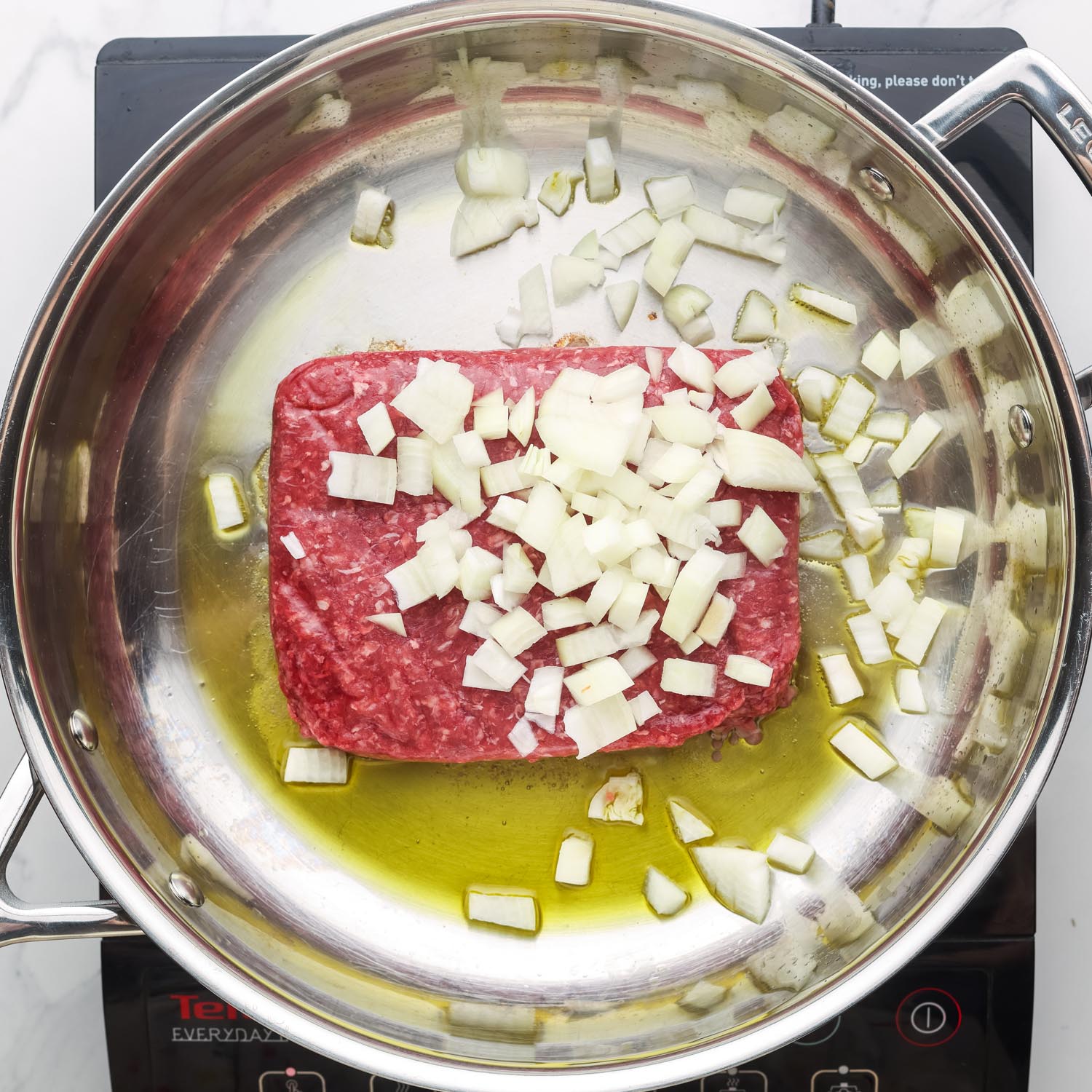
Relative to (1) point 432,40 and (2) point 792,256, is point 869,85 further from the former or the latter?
(1) point 432,40

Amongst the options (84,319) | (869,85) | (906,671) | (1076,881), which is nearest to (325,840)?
(84,319)

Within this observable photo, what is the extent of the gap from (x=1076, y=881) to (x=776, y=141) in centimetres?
155

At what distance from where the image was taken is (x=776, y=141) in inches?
65.7

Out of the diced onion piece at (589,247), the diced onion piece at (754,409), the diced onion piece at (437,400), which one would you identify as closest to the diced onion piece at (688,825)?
the diced onion piece at (754,409)

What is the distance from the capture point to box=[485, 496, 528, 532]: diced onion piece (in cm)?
151

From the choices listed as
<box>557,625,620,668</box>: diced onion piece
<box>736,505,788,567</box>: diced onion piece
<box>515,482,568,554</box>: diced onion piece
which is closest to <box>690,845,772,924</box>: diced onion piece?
<box>557,625,620,668</box>: diced onion piece

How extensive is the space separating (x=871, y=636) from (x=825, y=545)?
20 centimetres

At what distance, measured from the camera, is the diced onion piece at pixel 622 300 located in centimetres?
169

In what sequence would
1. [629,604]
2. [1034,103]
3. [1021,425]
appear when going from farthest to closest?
[1021,425] < [629,604] < [1034,103]

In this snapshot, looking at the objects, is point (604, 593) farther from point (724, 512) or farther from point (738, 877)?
point (738, 877)

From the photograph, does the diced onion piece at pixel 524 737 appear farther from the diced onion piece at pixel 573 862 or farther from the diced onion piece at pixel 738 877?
the diced onion piece at pixel 738 877

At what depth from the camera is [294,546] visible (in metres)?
1.54

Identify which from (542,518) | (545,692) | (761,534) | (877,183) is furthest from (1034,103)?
(545,692)

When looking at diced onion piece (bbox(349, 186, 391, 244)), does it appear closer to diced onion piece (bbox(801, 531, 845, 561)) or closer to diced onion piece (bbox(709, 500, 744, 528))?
diced onion piece (bbox(709, 500, 744, 528))
